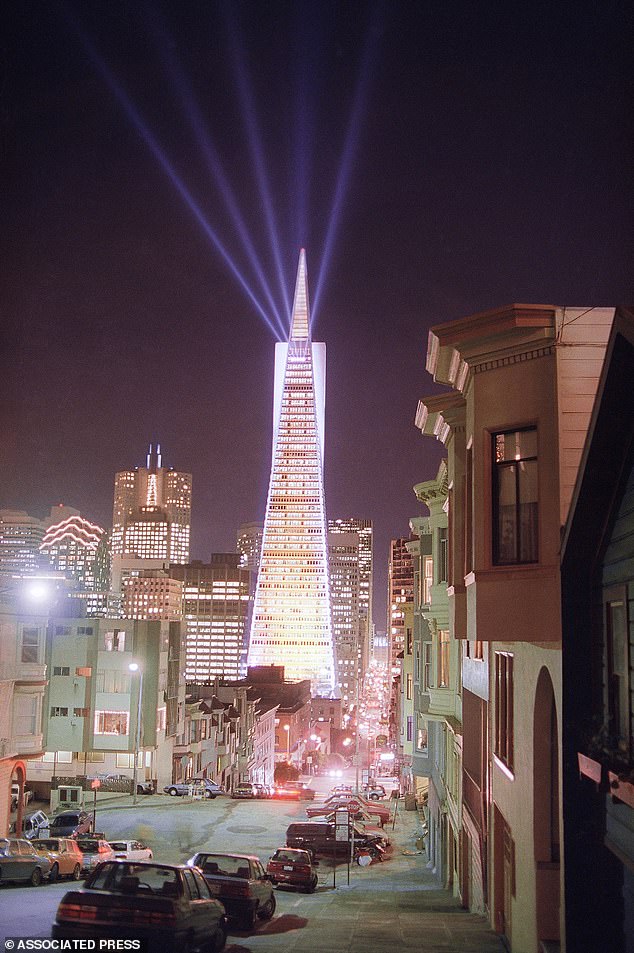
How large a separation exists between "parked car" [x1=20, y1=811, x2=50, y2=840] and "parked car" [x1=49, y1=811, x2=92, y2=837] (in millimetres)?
Result: 535

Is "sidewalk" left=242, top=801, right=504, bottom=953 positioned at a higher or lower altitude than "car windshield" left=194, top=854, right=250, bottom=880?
lower

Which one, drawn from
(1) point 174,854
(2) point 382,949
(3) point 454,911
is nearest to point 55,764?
(1) point 174,854

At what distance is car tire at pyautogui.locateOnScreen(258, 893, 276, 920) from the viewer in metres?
16.5

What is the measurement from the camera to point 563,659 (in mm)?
10352

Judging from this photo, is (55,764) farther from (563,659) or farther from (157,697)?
(563,659)

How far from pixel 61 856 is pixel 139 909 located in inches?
535

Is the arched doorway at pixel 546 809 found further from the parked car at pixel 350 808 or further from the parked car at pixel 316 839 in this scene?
the parked car at pixel 350 808

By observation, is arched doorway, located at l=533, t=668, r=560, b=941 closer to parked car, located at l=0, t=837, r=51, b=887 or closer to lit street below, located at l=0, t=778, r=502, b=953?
lit street below, located at l=0, t=778, r=502, b=953

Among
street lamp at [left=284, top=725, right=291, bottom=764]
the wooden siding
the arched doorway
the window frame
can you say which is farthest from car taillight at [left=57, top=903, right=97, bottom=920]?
street lamp at [left=284, top=725, right=291, bottom=764]

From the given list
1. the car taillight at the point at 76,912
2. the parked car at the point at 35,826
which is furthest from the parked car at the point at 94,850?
the car taillight at the point at 76,912

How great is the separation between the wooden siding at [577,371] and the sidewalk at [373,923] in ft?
25.3

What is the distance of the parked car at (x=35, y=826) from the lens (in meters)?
34.2

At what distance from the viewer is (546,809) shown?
40.1 feet

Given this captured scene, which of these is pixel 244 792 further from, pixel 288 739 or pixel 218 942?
pixel 288 739
